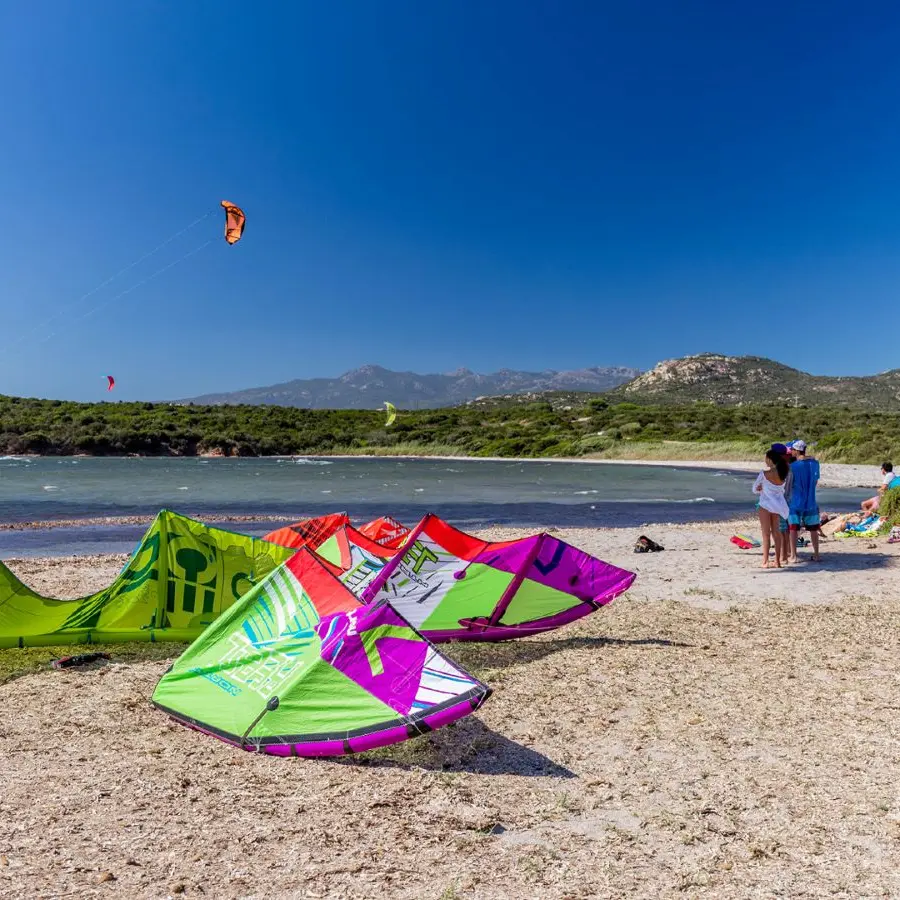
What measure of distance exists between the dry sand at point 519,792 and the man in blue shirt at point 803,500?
4734mm

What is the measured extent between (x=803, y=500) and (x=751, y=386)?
12257 cm

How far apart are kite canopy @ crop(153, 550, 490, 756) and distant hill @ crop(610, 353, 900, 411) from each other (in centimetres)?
9728

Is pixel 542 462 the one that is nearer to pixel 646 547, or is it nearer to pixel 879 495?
pixel 879 495

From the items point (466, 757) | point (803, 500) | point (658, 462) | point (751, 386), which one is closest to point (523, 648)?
point (466, 757)

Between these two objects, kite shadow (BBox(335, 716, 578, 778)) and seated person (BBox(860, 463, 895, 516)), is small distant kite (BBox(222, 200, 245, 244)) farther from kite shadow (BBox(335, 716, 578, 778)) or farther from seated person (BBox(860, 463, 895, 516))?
seated person (BBox(860, 463, 895, 516))

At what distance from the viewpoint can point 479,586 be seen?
728cm

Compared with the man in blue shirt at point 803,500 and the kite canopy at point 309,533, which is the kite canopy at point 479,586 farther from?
the man in blue shirt at point 803,500

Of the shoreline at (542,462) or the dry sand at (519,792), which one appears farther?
the shoreline at (542,462)

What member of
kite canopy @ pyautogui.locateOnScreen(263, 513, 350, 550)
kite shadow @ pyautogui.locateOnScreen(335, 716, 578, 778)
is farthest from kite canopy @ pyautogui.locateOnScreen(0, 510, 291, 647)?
kite shadow @ pyautogui.locateOnScreen(335, 716, 578, 778)

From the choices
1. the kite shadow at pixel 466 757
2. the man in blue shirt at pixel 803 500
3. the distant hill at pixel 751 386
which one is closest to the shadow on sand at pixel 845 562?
the man in blue shirt at pixel 803 500

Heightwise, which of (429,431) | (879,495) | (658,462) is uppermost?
(429,431)

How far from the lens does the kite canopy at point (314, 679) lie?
4453 millimetres

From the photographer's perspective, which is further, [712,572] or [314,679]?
[712,572]

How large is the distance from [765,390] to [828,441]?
74.7m
